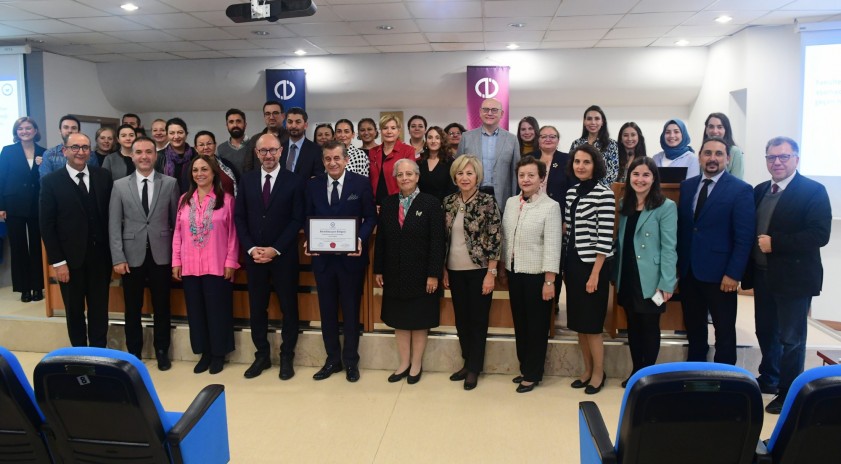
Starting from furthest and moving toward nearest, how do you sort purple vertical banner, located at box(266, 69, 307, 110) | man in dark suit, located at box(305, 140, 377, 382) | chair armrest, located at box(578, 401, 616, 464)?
purple vertical banner, located at box(266, 69, 307, 110)
man in dark suit, located at box(305, 140, 377, 382)
chair armrest, located at box(578, 401, 616, 464)

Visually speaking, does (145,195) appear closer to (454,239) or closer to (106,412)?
(454,239)

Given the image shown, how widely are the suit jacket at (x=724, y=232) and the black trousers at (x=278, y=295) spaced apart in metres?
2.83

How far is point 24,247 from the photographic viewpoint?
19.2 ft

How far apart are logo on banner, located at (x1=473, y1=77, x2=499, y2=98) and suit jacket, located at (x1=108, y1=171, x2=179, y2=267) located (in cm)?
538

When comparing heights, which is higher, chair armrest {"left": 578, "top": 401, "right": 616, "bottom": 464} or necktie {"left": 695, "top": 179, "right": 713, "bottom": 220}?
necktie {"left": 695, "top": 179, "right": 713, "bottom": 220}

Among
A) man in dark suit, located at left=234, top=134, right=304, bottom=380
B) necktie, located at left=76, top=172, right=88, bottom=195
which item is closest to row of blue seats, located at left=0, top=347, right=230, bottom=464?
man in dark suit, located at left=234, top=134, right=304, bottom=380

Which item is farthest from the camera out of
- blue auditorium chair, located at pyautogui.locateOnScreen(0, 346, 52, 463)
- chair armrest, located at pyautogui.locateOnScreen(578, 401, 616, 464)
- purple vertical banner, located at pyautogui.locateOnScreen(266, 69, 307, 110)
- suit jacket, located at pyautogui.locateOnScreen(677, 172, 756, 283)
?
purple vertical banner, located at pyautogui.locateOnScreen(266, 69, 307, 110)

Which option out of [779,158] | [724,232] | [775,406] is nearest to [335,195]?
[724,232]

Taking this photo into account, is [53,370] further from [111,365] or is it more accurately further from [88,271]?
[88,271]

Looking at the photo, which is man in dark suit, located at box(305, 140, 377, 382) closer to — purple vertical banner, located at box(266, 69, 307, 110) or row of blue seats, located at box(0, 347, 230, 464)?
row of blue seats, located at box(0, 347, 230, 464)

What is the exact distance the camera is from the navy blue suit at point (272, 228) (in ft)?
13.0

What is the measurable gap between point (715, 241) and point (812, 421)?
2.01 metres

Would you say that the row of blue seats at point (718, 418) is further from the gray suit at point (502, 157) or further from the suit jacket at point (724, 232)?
the gray suit at point (502, 157)

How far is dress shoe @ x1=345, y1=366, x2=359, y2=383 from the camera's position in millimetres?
4059
